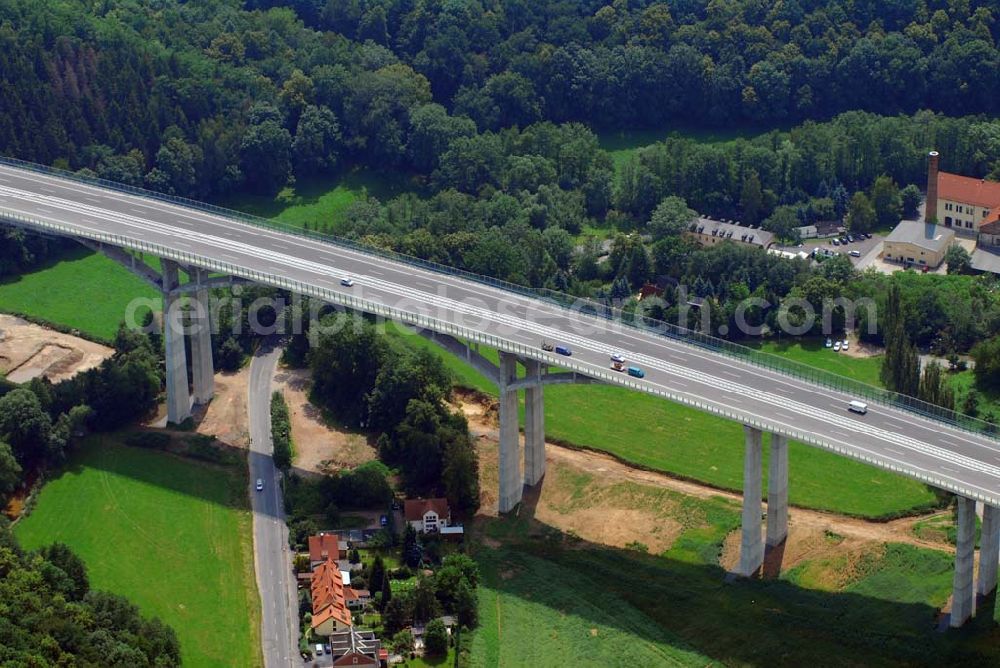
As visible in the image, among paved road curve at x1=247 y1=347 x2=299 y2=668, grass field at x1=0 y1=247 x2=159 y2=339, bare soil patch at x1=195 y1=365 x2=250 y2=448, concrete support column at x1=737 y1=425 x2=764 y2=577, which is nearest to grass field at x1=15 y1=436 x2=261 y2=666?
paved road curve at x1=247 y1=347 x2=299 y2=668

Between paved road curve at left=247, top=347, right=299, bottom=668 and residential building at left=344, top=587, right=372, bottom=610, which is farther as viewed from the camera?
residential building at left=344, top=587, right=372, bottom=610

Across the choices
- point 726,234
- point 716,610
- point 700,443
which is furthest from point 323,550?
point 726,234

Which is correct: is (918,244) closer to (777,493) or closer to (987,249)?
(987,249)

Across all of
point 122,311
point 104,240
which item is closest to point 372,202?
point 122,311

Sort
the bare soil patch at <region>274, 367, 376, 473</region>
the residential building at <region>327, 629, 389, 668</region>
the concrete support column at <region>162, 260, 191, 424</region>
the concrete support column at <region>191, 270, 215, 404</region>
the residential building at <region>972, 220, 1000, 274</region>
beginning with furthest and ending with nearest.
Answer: the residential building at <region>972, 220, 1000, 274</region>, the concrete support column at <region>191, 270, 215, 404</region>, the concrete support column at <region>162, 260, 191, 424</region>, the bare soil patch at <region>274, 367, 376, 473</region>, the residential building at <region>327, 629, 389, 668</region>

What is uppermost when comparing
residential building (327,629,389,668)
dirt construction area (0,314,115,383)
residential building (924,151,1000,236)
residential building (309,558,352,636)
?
residential building (924,151,1000,236)

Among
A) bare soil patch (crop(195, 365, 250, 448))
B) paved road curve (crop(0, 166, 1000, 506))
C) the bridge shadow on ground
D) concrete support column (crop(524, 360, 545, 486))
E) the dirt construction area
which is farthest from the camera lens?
the dirt construction area

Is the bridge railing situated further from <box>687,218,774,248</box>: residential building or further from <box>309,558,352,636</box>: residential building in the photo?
<box>309,558,352,636</box>: residential building
